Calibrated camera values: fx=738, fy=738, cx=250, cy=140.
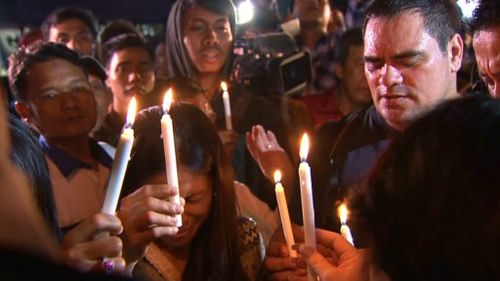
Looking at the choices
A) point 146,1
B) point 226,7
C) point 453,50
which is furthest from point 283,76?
point 146,1

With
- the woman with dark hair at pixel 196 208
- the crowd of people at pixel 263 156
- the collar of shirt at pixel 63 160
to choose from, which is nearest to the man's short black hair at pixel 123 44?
the crowd of people at pixel 263 156

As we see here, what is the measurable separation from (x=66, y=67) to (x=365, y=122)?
126 cm

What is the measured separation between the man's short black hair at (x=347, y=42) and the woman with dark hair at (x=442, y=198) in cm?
290

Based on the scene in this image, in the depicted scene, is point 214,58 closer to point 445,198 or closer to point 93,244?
point 93,244

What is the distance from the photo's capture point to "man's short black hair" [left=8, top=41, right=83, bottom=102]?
9.71 ft

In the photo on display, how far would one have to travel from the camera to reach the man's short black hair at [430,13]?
2.15 m

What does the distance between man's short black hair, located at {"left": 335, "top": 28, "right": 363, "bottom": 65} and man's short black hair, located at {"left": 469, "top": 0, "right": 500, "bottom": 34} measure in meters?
1.66

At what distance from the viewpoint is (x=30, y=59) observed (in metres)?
2.96

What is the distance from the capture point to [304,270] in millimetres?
1719

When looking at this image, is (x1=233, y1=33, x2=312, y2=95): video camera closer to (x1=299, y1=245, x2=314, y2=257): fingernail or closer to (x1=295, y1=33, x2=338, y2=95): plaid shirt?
(x1=295, y1=33, x2=338, y2=95): plaid shirt

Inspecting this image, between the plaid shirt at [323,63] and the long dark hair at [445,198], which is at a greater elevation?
the plaid shirt at [323,63]

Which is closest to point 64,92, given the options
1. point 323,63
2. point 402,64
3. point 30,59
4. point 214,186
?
point 30,59

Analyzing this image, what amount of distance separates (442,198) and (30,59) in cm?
228

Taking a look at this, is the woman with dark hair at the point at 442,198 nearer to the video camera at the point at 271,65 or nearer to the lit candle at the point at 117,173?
the lit candle at the point at 117,173
